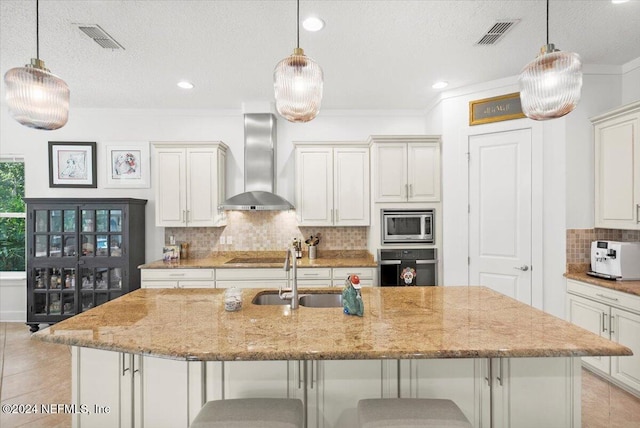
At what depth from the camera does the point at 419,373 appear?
166cm

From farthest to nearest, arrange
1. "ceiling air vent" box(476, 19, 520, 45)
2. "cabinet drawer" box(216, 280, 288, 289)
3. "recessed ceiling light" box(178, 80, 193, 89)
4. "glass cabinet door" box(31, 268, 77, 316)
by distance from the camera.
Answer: "glass cabinet door" box(31, 268, 77, 316), "cabinet drawer" box(216, 280, 288, 289), "recessed ceiling light" box(178, 80, 193, 89), "ceiling air vent" box(476, 19, 520, 45)

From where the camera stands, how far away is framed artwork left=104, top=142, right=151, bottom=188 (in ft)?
14.3

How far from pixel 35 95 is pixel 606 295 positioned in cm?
409

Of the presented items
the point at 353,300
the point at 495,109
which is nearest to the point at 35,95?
the point at 353,300

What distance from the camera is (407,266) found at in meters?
3.76

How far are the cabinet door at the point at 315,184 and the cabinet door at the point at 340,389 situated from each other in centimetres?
248

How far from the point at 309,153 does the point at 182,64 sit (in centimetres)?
164

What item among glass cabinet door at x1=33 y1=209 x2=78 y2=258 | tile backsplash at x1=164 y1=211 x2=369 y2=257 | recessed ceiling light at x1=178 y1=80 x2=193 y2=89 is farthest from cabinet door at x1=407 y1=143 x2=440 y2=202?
glass cabinet door at x1=33 y1=209 x2=78 y2=258

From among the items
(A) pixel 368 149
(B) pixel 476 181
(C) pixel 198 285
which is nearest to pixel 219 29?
(A) pixel 368 149

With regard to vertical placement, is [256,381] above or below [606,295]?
below

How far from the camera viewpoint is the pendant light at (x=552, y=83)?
1.49 meters

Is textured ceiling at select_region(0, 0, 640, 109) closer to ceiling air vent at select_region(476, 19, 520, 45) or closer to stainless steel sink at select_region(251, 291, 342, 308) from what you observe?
ceiling air vent at select_region(476, 19, 520, 45)

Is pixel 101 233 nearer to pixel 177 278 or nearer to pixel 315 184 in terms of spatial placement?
→ pixel 177 278

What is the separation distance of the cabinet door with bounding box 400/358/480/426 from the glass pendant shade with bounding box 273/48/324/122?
1395mm
